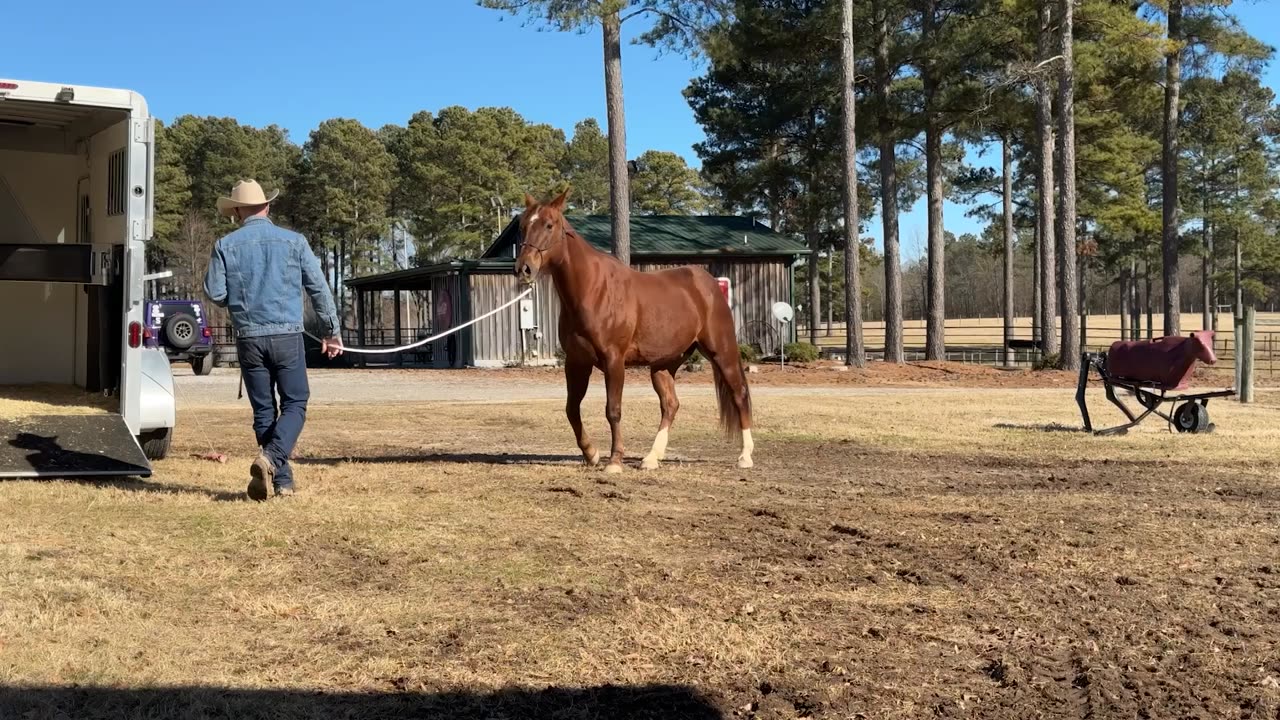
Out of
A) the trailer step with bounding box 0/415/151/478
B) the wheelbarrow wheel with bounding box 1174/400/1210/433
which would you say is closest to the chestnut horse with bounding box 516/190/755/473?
Answer: the trailer step with bounding box 0/415/151/478

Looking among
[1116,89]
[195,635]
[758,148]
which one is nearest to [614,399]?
[195,635]

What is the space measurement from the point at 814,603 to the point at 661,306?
15.6 feet

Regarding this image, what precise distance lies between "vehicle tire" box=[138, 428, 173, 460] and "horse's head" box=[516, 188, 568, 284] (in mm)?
2932

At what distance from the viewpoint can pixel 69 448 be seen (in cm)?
733

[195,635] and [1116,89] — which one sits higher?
[1116,89]

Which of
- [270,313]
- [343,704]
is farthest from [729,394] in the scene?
[343,704]

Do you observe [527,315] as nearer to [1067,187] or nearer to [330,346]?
[1067,187]

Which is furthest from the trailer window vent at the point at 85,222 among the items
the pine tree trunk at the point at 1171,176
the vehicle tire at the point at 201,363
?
the pine tree trunk at the point at 1171,176

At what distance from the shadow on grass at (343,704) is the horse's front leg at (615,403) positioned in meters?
5.03

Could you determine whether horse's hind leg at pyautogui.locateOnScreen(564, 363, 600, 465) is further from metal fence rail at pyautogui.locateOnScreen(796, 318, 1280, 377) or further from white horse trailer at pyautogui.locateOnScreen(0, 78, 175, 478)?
metal fence rail at pyautogui.locateOnScreen(796, 318, 1280, 377)

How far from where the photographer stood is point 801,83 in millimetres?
36688

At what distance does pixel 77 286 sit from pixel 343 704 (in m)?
7.24

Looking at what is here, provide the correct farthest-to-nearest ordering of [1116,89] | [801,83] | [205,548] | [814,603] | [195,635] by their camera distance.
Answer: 1. [801,83]
2. [1116,89]
3. [205,548]
4. [814,603]
5. [195,635]

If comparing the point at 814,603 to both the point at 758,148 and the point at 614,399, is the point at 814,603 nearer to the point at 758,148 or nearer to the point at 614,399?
the point at 614,399
